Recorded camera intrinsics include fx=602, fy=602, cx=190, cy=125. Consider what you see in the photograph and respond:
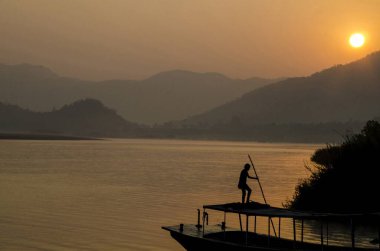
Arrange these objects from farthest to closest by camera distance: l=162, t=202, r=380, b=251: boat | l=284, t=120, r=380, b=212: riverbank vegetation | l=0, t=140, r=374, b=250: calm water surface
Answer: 1. l=284, t=120, r=380, b=212: riverbank vegetation
2. l=0, t=140, r=374, b=250: calm water surface
3. l=162, t=202, r=380, b=251: boat

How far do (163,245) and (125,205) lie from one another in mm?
16113

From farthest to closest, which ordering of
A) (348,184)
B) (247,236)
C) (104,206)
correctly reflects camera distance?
(104,206)
(348,184)
(247,236)

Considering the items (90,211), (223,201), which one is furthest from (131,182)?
(90,211)

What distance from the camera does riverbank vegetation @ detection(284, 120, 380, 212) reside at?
111 ft

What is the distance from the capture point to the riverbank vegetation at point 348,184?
33.7m

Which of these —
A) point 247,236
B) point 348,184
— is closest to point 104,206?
point 348,184

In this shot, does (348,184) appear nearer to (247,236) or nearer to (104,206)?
(247,236)

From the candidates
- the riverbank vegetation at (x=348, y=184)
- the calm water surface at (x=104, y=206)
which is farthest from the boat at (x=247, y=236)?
the riverbank vegetation at (x=348, y=184)

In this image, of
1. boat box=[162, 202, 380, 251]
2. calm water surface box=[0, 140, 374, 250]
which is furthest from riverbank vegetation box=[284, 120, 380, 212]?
boat box=[162, 202, 380, 251]

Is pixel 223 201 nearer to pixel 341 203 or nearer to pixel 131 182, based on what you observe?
pixel 341 203

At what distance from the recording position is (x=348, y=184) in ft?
113

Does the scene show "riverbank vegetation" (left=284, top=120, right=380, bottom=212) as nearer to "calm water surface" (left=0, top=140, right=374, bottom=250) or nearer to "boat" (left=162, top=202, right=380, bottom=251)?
"calm water surface" (left=0, top=140, right=374, bottom=250)

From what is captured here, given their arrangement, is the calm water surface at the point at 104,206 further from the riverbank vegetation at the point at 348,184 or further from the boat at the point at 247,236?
the riverbank vegetation at the point at 348,184

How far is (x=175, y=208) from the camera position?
143 ft
